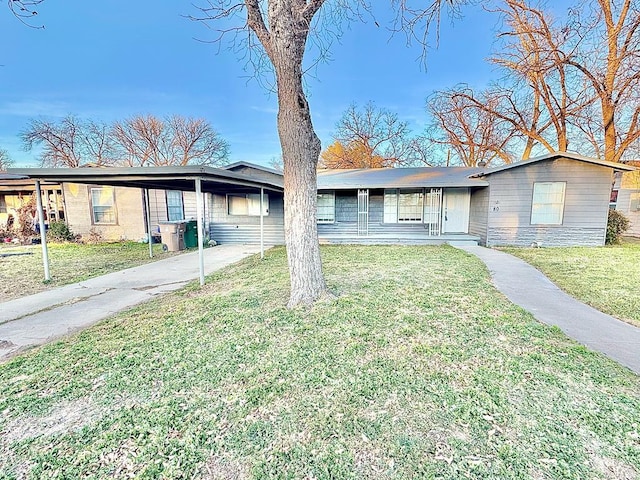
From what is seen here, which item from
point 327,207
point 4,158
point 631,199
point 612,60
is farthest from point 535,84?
point 4,158

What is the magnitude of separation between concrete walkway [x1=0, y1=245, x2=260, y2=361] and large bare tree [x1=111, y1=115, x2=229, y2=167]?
24.8m

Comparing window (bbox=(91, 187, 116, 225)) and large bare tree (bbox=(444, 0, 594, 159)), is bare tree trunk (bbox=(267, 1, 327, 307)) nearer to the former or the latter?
window (bbox=(91, 187, 116, 225))

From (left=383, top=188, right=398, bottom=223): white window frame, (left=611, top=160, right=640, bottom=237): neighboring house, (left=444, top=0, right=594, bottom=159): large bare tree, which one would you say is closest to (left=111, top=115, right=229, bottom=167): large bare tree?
(left=383, top=188, right=398, bottom=223): white window frame

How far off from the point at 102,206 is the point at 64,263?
17.8 feet

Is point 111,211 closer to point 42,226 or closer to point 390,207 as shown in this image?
point 42,226

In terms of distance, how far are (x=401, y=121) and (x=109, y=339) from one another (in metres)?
27.7

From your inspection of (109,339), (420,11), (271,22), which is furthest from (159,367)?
(420,11)

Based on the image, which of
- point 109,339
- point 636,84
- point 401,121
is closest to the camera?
point 109,339

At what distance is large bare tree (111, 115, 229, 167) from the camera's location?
28781 mm

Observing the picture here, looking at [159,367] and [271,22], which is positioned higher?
[271,22]

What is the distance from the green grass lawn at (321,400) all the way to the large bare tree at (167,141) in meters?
29.5

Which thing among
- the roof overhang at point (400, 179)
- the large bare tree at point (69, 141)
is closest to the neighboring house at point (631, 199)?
the roof overhang at point (400, 179)

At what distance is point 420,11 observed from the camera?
16.3ft

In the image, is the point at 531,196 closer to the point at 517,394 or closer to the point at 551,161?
the point at 551,161
